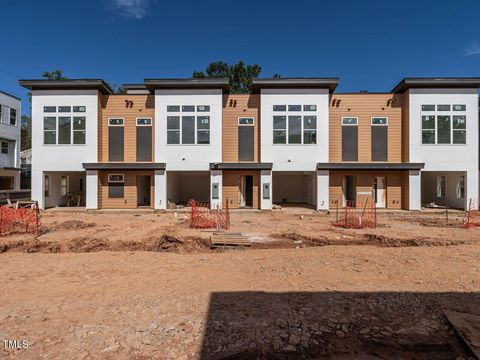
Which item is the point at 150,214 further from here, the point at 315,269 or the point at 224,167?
the point at 315,269

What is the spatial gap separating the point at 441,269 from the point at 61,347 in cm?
795

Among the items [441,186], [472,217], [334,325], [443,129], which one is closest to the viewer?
[334,325]

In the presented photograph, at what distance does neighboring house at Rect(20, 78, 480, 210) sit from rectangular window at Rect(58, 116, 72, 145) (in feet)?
0.23

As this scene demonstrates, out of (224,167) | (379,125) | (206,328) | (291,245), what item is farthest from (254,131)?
(206,328)

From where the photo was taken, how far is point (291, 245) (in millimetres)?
9898

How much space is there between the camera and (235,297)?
17.5 ft

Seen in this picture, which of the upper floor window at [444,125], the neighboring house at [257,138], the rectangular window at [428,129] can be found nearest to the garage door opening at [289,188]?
the neighboring house at [257,138]

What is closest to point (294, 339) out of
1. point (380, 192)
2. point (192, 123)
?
point (192, 123)

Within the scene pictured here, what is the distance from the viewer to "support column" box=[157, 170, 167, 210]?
19.5m

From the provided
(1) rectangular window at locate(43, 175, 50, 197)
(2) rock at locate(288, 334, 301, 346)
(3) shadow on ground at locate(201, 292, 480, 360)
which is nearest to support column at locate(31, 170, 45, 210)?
(1) rectangular window at locate(43, 175, 50, 197)

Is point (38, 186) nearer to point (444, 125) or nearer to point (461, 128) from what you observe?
point (444, 125)

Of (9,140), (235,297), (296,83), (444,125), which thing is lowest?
(235,297)

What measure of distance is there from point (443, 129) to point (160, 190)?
779 inches

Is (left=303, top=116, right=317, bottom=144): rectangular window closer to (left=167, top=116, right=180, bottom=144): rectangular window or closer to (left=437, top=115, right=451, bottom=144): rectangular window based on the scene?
(left=437, top=115, right=451, bottom=144): rectangular window
